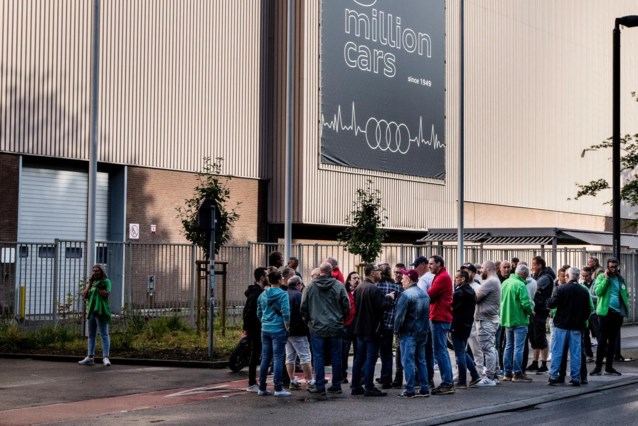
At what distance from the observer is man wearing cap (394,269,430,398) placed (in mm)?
14789

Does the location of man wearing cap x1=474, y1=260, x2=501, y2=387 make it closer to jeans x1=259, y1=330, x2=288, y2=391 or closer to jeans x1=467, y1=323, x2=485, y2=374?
jeans x1=467, y1=323, x2=485, y2=374

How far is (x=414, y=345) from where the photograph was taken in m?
14.9

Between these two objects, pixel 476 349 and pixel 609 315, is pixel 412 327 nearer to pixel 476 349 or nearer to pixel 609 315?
pixel 476 349

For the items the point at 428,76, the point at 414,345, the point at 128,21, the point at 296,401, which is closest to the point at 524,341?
the point at 414,345

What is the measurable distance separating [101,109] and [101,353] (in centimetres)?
1542

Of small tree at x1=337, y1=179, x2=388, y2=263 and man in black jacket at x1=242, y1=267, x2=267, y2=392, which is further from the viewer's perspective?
small tree at x1=337, y1=179, x2=388, y2=263

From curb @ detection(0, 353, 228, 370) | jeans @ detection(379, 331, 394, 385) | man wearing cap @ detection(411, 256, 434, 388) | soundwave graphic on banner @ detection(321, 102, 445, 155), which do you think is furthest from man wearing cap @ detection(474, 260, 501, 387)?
soundwave graphic on banner @ detection(321, 102, 445, 155)

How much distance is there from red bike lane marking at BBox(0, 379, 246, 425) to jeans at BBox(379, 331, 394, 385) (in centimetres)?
213

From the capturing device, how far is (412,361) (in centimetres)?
1480

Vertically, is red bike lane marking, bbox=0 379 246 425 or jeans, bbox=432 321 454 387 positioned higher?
jeans, bbox=432 321 454 387

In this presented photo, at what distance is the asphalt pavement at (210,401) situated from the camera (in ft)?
42.0

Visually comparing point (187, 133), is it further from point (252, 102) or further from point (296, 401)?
point (296, 401)

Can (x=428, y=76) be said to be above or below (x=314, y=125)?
above

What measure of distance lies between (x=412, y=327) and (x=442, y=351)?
0.73 meters
